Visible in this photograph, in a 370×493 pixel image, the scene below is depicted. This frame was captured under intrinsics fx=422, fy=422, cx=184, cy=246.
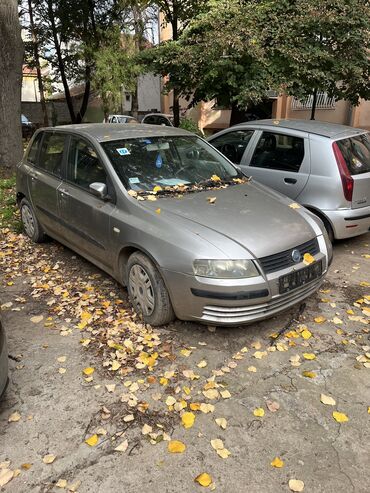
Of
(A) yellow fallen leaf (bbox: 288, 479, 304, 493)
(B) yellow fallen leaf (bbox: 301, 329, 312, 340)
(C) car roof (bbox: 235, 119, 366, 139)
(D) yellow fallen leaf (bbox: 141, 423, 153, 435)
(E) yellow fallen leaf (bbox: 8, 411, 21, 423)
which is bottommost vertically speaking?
(A) yellow fallen leaf (bbox: 288, 479, 304, 493)

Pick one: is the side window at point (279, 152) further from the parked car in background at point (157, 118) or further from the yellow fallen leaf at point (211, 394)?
the parked car in background at point (157, 118)

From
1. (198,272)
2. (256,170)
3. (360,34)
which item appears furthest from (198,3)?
(198,272)

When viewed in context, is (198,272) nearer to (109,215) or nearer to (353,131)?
(109,215)

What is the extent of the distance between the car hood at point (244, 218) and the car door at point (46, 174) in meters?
1.65

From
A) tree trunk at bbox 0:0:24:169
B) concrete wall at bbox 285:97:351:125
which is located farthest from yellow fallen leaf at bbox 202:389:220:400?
concrete wall at bbox 285:97:351:125

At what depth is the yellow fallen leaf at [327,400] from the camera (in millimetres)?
2768

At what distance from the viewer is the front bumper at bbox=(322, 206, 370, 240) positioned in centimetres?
496

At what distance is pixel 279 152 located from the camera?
549 centimetres

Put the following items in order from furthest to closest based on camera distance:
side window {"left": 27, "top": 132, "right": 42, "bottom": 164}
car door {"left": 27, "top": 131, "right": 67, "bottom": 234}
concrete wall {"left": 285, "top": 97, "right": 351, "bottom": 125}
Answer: concrete wall {"left": 285, "top": 97, "right": 351, "bottom": 125} → side window {"left": 27, "top": 132, "right": 42, "bottom": 164} → car door {"left": 27, "top": 131, "right": 67, "bottom": 234}

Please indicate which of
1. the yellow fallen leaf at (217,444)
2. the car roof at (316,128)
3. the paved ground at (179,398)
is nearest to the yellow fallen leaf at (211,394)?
the paved ground at (179,398)

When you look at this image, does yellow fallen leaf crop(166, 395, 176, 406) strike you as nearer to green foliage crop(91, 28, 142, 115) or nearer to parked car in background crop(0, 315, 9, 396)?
parked car in background crop(0, 315, 9, 396)

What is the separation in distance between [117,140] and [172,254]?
161 centimetres

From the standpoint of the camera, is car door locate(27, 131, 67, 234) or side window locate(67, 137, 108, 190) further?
car door locate(27, 131, 67, 234)

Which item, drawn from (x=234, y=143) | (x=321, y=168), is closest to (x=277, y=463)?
(x=321, y=168)
